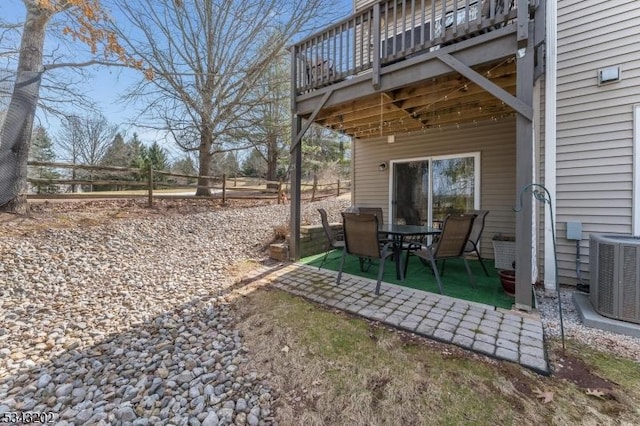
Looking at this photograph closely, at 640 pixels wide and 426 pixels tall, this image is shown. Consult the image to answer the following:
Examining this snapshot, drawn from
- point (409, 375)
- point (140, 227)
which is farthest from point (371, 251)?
point (140, 227)

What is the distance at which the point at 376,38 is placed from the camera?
11.8 ft

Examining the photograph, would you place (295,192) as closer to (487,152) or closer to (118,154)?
(487,152)

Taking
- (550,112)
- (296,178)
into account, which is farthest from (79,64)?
(550,112)

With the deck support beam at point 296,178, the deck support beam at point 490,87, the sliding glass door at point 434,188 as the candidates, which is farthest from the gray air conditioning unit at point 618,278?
the deck support beam at point 296,178

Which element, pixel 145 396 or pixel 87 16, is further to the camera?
pixel 87 16

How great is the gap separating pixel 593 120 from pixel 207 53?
9.51 m

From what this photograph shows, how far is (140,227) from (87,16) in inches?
164

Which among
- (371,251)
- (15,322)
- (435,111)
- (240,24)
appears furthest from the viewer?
(240,24)

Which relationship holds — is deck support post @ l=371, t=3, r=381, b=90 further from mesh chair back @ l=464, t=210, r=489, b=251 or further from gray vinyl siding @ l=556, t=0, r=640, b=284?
mesh chair back @ l=464, t=210, r=489, b=251

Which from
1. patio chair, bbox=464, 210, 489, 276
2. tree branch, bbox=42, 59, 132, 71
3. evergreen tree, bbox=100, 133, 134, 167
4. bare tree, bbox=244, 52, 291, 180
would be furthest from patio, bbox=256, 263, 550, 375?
evergreen tree, bbox=100, 133, 134, 167

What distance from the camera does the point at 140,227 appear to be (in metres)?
5.54

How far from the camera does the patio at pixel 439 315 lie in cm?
215

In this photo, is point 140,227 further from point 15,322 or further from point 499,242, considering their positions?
point 499,242

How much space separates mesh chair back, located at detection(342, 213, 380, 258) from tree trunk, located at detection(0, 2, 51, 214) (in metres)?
6.05
